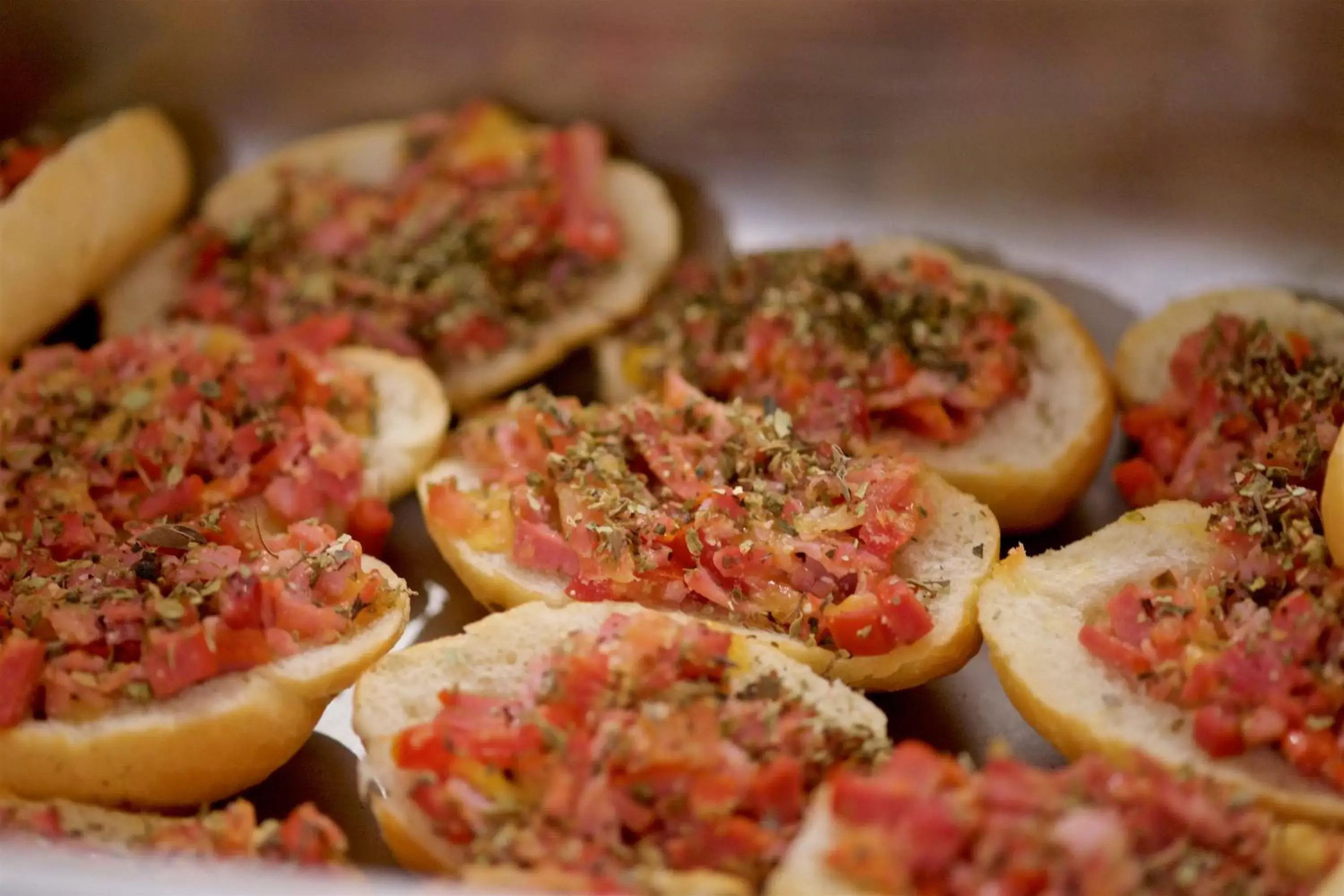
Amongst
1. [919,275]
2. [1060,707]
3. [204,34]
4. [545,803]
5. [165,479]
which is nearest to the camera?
[545,803]

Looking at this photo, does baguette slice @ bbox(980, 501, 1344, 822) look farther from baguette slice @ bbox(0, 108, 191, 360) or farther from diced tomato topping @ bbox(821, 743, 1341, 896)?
baguette slice @ bbox(0, 108, 191, 360)

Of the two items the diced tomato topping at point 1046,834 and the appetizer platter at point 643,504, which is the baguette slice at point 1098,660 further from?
the diced tomato topping at point 1046,834

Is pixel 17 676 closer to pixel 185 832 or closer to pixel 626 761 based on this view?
pixel 185 832

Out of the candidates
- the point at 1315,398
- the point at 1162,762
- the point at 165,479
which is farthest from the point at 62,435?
the point at 1315,398

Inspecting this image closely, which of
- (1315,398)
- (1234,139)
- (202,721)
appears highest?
(1234,139)

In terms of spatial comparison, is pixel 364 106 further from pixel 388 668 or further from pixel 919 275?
pixel 388 668

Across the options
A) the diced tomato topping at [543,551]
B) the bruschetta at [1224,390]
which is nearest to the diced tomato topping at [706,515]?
the diced tomato topping at [543,551]
